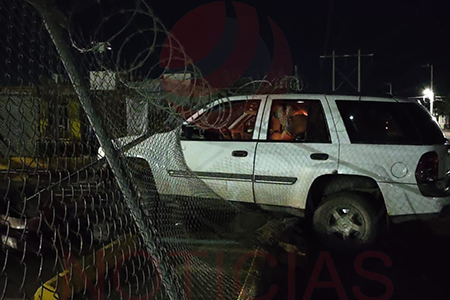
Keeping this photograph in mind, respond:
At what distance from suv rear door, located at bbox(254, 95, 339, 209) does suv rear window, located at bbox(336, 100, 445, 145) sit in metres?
0.28

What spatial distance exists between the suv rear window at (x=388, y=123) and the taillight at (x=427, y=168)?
197mm

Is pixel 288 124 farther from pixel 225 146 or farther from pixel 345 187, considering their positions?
pixel 345 187

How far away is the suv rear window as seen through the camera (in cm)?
535

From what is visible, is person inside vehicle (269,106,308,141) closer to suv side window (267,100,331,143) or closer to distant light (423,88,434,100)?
suv side window (267,100,331,143)

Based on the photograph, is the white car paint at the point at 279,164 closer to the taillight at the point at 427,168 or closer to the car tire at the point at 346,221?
the taillight at the point at 427,168

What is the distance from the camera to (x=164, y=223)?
14.7 feet

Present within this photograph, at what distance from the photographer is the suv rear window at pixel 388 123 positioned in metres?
5.35

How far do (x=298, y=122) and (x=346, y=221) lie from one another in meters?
1.54

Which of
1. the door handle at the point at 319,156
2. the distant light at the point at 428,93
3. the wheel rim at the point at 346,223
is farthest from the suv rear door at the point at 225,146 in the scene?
the distant light at the point at 428,93

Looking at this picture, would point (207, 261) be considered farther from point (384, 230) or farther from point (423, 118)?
point (423, 118)

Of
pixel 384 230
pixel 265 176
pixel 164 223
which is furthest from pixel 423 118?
pixel 164 223

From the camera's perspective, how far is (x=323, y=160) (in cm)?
555

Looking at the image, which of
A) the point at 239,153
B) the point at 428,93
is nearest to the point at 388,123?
the point at 239,153

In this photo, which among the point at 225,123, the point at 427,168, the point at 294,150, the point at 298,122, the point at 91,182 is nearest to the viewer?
the point at 91,182
